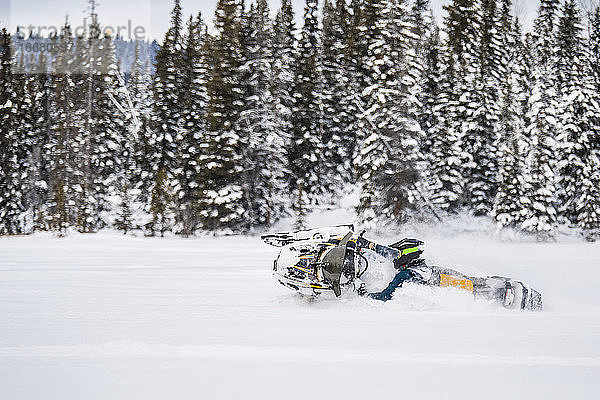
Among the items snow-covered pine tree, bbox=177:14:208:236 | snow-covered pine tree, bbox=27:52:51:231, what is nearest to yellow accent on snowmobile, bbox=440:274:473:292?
snow-covered pine tree, bbox=177:14:208:236

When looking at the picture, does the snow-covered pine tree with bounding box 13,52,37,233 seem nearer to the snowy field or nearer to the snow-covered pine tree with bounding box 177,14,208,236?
the snow-covered pine tree with bounding box 177,14,208,236

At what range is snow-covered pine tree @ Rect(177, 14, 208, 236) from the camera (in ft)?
92.9

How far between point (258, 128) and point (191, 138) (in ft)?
16.6

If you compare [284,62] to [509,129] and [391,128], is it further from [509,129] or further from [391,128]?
[509,129]

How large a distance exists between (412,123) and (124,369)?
2314cm

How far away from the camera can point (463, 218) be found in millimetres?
29719

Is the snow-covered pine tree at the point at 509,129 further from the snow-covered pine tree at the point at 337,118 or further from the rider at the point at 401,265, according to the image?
the rider at the point at 401,265

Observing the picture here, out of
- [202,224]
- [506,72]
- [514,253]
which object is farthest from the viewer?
[506,72]

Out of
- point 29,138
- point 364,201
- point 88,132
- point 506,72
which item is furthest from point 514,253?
point 29,138

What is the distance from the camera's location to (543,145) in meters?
26.7

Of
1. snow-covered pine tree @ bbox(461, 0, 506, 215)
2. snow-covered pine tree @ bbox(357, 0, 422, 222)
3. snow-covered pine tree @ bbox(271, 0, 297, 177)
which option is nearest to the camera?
snow-covered pine tree @ bbox(357, 0, 422, 222)

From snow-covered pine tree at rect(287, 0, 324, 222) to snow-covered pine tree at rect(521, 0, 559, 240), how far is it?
43.2 ft

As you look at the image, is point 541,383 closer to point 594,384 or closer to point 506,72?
point 594,384

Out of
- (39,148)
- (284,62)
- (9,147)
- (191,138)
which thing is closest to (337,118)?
(284,62)
